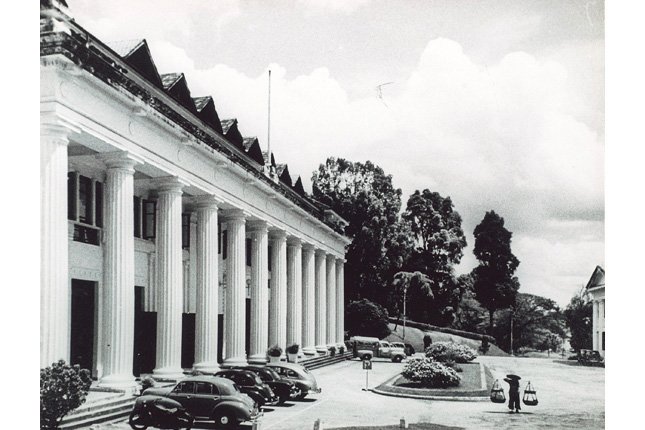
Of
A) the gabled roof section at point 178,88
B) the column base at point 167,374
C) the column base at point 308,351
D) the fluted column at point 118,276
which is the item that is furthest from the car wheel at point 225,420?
the column base at point 308,351

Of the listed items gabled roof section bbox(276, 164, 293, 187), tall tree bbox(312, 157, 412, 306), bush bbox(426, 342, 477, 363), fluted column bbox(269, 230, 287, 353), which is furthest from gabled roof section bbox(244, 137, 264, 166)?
bush bbox(426, 342, 477, 363)

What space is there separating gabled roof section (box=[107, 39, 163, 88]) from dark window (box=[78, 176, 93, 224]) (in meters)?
3.30

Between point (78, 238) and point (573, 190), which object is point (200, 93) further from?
point (573, 190)

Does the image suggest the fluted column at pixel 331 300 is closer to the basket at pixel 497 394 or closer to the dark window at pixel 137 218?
the dark window at pixel 137 218

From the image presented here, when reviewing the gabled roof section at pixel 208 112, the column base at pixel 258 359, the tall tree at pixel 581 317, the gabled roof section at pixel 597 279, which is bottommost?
the column base at pixel 258 359

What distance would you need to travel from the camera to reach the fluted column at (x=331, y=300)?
3424 centimetres

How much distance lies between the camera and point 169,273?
1931cm

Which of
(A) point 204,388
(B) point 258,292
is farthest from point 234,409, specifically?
(B) point 258,292

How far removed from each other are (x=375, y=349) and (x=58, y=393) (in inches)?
671

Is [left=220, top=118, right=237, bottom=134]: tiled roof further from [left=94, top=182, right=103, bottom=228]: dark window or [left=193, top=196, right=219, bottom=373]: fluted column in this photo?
[left=94, top=182, right=103, bottom=228]: dark window

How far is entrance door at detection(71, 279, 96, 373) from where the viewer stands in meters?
18.3

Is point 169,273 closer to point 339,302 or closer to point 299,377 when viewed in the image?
point 299,377

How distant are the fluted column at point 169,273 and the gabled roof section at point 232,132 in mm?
2096

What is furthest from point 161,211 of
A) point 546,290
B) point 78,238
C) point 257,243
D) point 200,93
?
point 546,290
